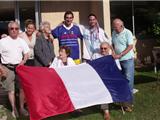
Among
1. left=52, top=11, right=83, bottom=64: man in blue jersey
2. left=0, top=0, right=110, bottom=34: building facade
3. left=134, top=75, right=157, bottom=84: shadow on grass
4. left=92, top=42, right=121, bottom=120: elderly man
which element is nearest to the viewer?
left=92, top=42, right=121, bottom=120: elderly man

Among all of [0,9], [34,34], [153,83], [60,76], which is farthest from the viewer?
[0,9]

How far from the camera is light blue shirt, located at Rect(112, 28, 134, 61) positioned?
830 centimetres

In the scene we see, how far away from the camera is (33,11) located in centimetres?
1381

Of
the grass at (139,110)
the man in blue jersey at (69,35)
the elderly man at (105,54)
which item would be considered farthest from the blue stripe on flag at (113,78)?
the man in blue jersey at (69,35)

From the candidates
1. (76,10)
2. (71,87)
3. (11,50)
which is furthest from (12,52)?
(76,10)

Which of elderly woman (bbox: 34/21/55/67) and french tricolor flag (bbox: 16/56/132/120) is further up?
elderly woman (bbox: 34/21/55/67)

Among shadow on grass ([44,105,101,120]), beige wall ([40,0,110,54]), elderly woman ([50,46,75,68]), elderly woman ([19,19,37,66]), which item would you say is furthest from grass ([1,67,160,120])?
beige wall ([40,0,110,54])

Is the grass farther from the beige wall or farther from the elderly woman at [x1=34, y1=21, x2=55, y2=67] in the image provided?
the beige wall

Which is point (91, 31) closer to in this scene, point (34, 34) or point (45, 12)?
point (34, 34)

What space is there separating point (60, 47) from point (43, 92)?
1192 millimetres

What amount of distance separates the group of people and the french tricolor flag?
0.25 metres

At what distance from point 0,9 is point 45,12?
1.39 metres

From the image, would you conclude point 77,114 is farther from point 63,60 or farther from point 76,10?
point 76,10

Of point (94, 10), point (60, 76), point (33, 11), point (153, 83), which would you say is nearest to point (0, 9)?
point (33, 11)
